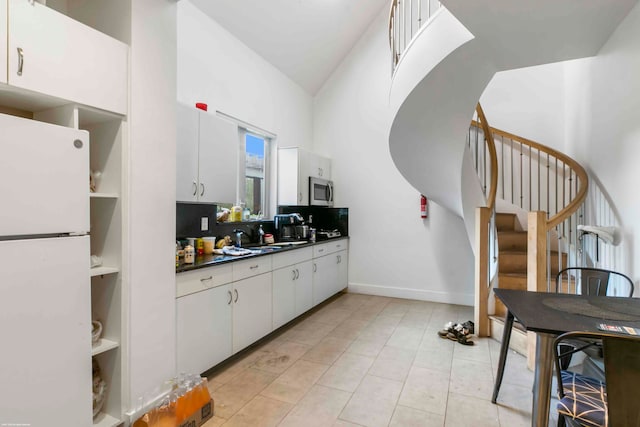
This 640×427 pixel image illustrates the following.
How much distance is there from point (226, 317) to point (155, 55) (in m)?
1.95

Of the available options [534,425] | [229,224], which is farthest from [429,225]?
[534,425]

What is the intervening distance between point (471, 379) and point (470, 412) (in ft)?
1.54

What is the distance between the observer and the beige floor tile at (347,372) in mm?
2416

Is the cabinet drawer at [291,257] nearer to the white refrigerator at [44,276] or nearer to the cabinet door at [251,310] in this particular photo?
the cabinet door at [251,310]

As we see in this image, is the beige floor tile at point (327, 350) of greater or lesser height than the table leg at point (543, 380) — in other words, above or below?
below

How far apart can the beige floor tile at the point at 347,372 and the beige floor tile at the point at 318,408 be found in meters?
0.08

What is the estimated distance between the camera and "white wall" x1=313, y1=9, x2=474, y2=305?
15.2ft

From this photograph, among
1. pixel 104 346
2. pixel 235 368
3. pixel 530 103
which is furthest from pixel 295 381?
pixel 530 103

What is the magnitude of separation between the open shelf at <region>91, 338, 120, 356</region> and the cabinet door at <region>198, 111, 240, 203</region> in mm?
1231

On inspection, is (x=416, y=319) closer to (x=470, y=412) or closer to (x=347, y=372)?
(x=347, y=372)

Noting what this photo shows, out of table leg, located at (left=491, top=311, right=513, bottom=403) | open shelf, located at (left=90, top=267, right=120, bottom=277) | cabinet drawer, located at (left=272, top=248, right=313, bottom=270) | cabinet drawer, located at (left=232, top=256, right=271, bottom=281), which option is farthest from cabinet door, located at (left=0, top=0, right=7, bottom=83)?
table leg, located at (left=491, top=311, right=513, bottom=403)

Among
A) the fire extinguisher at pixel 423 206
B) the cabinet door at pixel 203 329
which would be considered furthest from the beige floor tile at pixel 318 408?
the fire extinguisher at pixel 423 206

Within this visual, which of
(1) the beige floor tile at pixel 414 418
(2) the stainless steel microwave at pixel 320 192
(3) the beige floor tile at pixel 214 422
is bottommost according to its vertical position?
(3) the beige floor tile at pixel 214 422

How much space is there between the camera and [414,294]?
4785 millimetres
